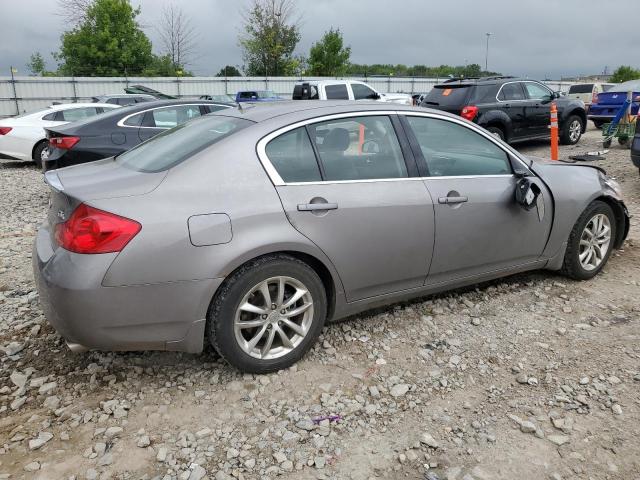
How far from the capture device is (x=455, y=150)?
12.4ft

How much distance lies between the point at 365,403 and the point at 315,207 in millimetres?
1119

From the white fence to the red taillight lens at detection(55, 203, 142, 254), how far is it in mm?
26033

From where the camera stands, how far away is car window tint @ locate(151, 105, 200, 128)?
820cm

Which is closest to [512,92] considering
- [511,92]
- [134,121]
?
[511,92]

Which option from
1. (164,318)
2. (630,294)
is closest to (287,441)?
(164,318)

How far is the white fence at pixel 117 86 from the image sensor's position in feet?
82.1

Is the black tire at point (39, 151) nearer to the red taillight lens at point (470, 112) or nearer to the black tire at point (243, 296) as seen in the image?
the red taillight lens at point (470, 112)

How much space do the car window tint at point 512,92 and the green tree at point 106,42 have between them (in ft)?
107

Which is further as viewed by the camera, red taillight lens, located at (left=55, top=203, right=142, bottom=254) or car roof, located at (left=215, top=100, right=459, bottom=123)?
car roof, located at (left=215, top=100, right=459, bottom=123)

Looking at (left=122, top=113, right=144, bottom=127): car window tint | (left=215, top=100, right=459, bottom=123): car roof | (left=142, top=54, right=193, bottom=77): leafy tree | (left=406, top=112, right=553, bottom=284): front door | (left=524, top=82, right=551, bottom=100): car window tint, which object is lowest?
(left=406, top=112, right=553, bottom=284): front door

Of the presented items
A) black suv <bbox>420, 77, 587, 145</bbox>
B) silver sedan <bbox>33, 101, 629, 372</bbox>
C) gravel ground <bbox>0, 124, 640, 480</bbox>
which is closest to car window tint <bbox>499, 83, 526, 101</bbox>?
black suv <bbox>420, 77, 587, 145</bbox>

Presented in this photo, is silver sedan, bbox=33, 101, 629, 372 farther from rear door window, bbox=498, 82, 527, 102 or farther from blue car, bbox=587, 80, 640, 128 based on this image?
blue car, bbox=587, 80, 640, 128

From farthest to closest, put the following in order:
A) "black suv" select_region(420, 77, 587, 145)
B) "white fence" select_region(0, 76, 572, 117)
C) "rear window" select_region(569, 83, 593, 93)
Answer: "white fence" select_region(0, 76, 572, 117)
"rear window" select_region(569, 83, 593, 93)
"black suv" select_region(420, 77, 587, 145)

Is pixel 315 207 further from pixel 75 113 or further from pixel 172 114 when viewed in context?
pixel 75 113
